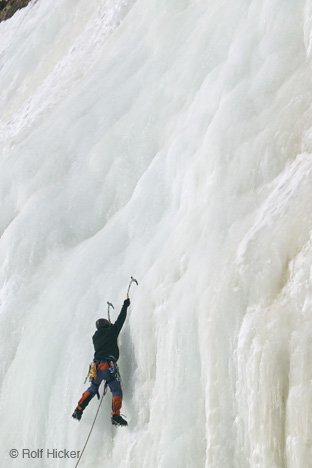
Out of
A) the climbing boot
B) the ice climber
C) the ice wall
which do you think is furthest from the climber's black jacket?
the climbing boot

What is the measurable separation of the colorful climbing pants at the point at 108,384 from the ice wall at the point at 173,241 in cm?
9

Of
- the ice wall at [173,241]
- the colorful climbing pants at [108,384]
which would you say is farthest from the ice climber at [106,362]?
the ice wall at [173,241]

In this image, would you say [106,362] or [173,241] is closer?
[106,362]

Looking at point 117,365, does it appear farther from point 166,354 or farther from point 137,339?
point 166,354

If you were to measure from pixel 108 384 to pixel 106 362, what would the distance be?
0.63ft

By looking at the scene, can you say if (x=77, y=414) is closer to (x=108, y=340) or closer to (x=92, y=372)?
(x=92, y=372)

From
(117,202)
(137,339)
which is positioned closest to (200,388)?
(137,339)

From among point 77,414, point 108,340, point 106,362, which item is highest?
point 108,340

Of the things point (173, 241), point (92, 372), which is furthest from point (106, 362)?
point (173, 241)

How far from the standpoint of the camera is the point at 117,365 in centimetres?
708

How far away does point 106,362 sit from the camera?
691cm

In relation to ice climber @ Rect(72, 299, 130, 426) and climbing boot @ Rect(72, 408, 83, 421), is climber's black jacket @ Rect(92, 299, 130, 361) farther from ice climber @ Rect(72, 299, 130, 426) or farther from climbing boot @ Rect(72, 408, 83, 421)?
climbing boot @ Rect(72, 408, 83, 421)

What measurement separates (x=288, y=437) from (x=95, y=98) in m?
6.15

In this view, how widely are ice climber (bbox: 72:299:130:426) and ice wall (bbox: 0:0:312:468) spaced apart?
4.4 inches
